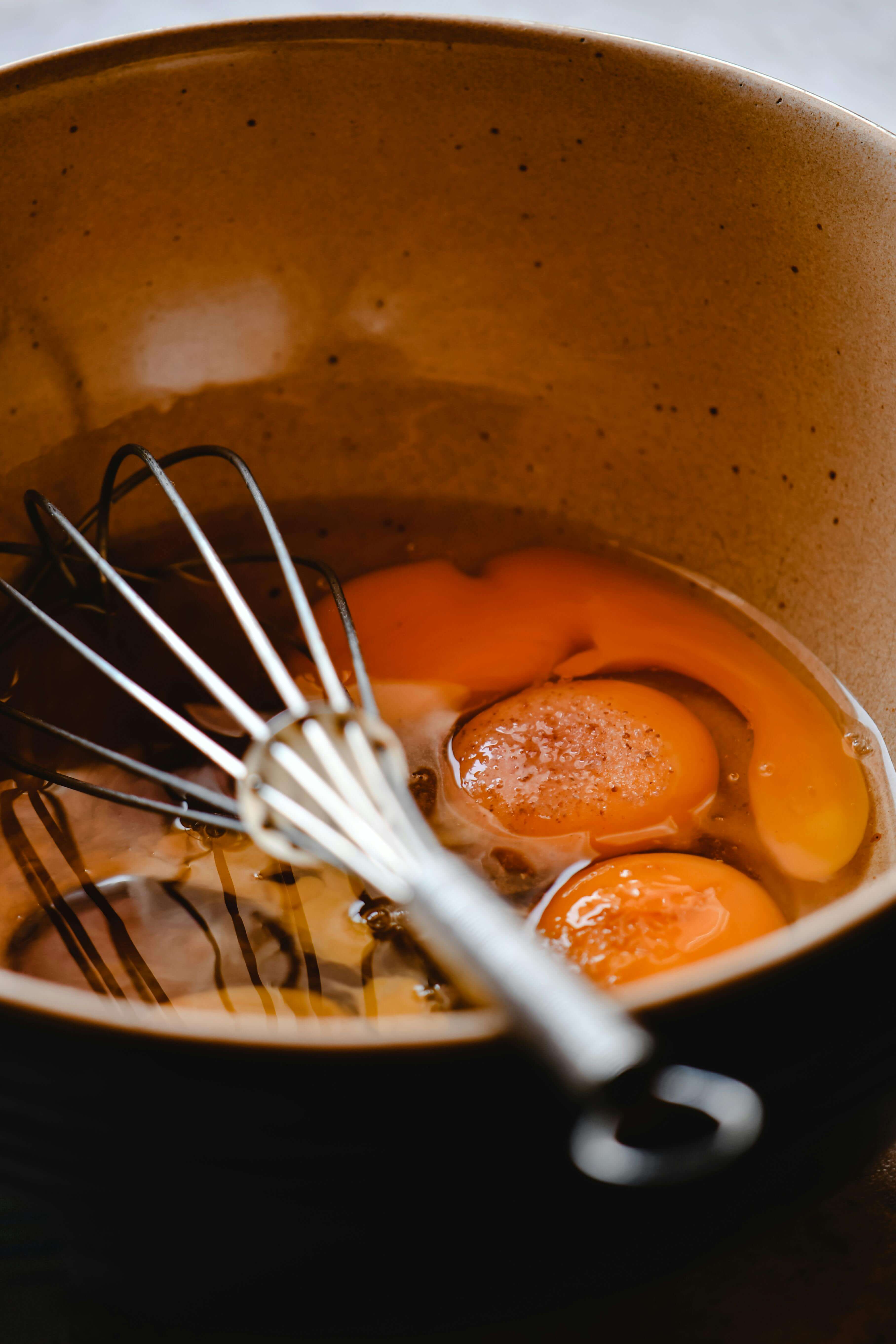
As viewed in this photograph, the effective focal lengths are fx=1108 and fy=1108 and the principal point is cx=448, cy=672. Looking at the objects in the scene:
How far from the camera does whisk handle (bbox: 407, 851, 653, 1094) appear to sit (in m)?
0.24

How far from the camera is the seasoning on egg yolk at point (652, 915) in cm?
50

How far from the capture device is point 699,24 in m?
0.96

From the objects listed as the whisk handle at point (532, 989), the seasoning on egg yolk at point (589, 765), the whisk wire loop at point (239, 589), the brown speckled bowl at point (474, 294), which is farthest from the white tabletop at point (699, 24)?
the whisk handle at point (532, 989)

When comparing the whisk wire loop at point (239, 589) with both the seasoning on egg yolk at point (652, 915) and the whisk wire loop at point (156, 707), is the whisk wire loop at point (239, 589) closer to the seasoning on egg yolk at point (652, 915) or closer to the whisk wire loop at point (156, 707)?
the whisk wire loop at point (156, 707)

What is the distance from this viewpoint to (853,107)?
0.84m

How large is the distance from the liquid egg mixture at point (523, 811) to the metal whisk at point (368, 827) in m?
0.02

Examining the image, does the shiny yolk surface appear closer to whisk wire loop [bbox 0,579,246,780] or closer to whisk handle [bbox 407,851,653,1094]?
whisk wire loop [bbox 0,579,246,780]


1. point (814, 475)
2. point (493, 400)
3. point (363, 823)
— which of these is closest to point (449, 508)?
point (493, 400)

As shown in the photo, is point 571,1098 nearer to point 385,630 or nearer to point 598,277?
point 385,630

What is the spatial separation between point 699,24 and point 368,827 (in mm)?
873

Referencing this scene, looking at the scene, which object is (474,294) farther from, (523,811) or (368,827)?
(368,827)

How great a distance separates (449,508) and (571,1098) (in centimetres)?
54

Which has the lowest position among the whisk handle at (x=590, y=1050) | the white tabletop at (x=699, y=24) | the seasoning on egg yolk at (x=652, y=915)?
the whisk handle at (x=590, y=1050)

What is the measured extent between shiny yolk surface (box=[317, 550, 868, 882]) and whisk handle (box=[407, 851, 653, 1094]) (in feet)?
1.11
